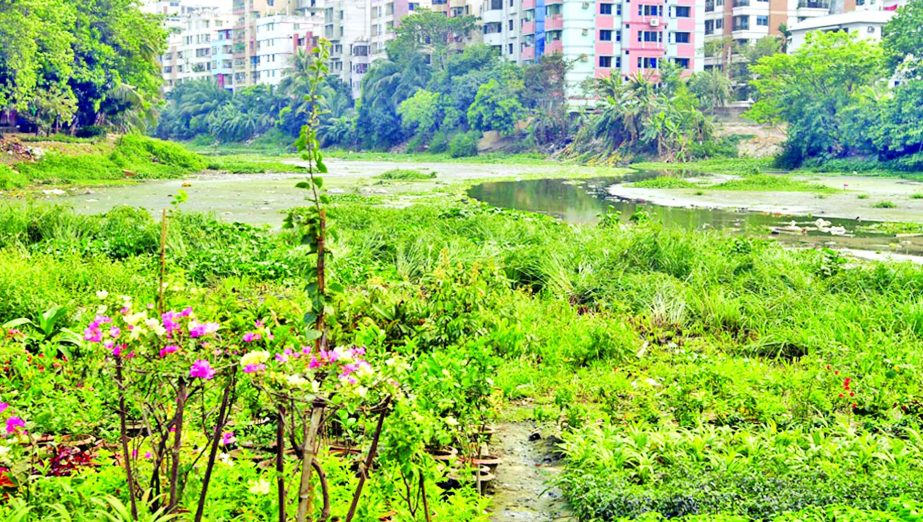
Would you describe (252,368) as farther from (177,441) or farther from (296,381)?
(177,441)

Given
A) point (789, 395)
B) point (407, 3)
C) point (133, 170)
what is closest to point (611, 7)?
point (407, 3)

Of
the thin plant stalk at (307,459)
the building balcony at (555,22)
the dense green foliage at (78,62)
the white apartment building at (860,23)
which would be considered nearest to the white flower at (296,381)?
the thin plant stalk at (307,459)

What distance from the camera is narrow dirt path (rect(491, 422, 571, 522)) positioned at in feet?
20.2

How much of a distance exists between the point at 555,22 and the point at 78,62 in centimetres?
3800

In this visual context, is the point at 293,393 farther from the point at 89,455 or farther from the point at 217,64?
the point at 217,64

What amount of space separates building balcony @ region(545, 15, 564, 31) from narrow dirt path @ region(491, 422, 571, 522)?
221 feet

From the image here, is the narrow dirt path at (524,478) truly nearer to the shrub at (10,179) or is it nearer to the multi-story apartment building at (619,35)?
the shrub at (10,179)

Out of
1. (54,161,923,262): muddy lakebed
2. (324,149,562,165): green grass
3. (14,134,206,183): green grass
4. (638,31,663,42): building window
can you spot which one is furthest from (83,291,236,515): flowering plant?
(638,31,663,42): building window

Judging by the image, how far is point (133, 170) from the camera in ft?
135

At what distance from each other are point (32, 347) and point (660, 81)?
63.7m

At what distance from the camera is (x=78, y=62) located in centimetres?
4278

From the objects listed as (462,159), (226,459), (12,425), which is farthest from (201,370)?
(462,159)

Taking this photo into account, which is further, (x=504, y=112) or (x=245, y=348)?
(x=504, y=112)

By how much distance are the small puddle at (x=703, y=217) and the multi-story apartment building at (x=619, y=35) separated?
3288 cm
